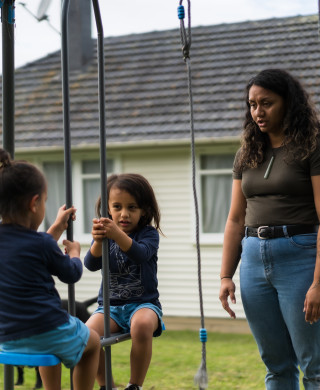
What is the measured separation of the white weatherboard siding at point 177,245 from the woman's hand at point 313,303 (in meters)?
8.73

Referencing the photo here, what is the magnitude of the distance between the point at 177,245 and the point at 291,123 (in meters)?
Answer: 9.04

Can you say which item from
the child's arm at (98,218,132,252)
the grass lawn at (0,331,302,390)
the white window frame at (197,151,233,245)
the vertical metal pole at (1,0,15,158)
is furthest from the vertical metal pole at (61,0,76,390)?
the white window frame at (197,151,233,245)

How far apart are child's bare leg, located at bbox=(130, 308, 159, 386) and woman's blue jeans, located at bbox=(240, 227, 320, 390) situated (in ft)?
1.46

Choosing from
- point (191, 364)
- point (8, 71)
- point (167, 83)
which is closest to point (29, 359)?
point (8, 71)

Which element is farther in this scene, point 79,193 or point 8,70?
point 79,193

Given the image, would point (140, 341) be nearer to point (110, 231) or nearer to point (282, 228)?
point (110, 231)

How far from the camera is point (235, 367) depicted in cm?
830

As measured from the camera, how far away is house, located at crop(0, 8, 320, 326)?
12.2 meters

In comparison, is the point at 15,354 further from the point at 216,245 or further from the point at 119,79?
the point at 119,79

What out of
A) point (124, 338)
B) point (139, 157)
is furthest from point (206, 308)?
point (124, 338)

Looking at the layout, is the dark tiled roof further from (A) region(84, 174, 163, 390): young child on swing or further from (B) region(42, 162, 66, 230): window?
(A) region(84, 174, 163, 390): young child on swing

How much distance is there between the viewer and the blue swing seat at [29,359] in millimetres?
3086

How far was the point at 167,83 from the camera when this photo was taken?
13.6 metres

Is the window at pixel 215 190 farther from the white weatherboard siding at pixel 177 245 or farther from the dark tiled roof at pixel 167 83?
the dark tiled roof at pixel 167 83
